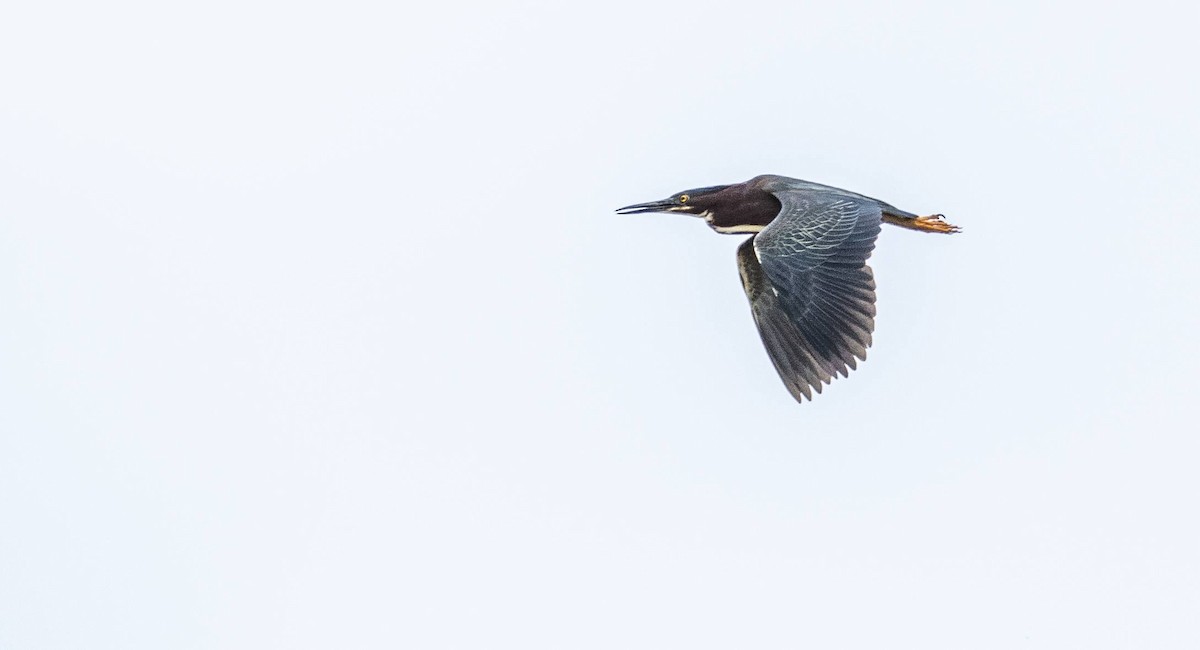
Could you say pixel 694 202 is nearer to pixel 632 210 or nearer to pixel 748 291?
pixel 632 210

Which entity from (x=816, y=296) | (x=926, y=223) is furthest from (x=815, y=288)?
(x=926, y=223)

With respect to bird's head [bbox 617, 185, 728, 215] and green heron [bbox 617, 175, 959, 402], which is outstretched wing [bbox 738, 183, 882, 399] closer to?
green heron [bbox 617, 175, 959, 402]

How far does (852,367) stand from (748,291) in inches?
51.9

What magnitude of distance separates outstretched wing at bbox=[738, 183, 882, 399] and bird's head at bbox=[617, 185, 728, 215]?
7.12 ft

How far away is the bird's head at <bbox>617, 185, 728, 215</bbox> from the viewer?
53.5ft

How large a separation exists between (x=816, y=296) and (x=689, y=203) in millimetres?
3018

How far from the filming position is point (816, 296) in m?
13.7

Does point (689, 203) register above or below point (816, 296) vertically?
above

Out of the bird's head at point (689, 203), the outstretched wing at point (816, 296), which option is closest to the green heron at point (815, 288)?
the outstretched wing at point (816, 296)

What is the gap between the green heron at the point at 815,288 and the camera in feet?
44.4

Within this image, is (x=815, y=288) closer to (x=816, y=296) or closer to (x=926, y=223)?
(x=816, y=296)

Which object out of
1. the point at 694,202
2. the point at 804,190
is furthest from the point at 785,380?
the point at 694,202

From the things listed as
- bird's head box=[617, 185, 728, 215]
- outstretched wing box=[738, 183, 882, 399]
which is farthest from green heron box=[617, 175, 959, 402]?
bird's head box=[617, 185, 728, 215]

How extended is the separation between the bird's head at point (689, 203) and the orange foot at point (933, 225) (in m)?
1.63
